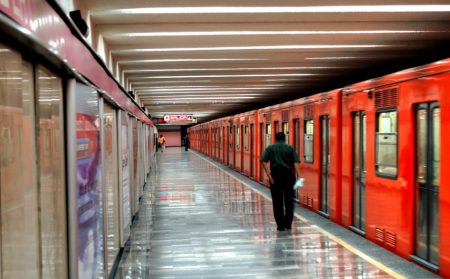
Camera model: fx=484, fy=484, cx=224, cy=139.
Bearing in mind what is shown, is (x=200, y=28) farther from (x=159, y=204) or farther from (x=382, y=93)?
(x=159, y=204)

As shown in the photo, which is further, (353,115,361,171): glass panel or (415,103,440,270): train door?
(353,115,361,171): glass panel

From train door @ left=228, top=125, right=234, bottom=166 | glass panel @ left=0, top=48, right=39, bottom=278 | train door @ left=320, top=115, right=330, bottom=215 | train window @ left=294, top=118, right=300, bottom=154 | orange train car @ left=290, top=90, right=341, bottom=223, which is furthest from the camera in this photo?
train door @ left=228, top=125, right=234, bottom=166

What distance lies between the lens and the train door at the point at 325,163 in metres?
9.15

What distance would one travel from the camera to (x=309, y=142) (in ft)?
33.6

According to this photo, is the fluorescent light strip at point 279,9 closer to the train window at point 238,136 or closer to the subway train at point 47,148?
the subway train at point 47,148

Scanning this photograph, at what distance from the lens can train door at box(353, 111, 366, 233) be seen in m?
7.46

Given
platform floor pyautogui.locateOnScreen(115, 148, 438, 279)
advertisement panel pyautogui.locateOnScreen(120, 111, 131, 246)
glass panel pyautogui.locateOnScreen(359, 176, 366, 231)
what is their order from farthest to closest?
1. glass panel pyautogui.locateOnScreen(359, 176, 366, 231)
2. advertisement panel pyautogui.locateOnScreen(120, 111, 131, 246)
3. platform floor pyautogui.locateOnScreen(115, 148, 438, 279)

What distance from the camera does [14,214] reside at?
1.90m

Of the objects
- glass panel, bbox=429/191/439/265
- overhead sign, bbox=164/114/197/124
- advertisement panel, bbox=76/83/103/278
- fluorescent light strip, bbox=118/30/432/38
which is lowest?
glass panel, bbox=429/191/439/265

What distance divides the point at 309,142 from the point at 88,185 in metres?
7.33

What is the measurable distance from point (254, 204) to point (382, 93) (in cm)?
498

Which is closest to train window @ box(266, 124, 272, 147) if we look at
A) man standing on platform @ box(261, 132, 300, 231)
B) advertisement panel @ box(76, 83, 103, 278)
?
man standing on platform @ box(261, 132, 300, 231)

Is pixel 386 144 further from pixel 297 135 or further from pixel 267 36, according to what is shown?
pixel 297 135

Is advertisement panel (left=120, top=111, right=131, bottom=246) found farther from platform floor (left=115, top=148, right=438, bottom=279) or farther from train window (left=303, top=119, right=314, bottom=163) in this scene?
train window (left=303, top=119, right=314, bottom=163)
